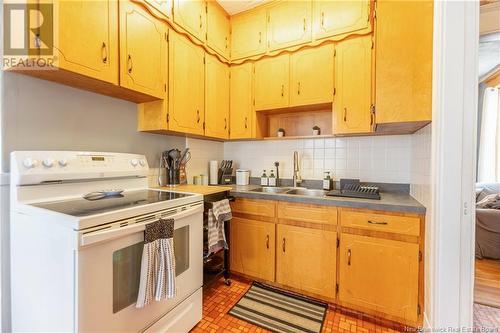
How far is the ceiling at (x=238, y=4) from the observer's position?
2.26 metres

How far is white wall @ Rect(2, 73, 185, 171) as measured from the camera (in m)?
1.24

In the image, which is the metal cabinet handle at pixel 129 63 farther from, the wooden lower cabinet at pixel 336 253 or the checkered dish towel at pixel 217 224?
the wooden lower cabinet at pixel 336 253

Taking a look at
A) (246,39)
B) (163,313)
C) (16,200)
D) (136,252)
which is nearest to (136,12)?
(246,39)

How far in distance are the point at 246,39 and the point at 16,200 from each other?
7.43 ft

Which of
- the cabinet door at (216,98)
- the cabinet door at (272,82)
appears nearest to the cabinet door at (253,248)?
the cabinet door at (216,98)

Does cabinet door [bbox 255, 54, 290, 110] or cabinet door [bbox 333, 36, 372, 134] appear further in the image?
cabinet door [bbox 255, 54, 290, 110]

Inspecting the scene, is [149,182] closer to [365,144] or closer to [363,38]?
[365,144]

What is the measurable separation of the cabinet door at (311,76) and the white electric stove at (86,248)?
1353 millimetres

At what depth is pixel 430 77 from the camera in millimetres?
1389

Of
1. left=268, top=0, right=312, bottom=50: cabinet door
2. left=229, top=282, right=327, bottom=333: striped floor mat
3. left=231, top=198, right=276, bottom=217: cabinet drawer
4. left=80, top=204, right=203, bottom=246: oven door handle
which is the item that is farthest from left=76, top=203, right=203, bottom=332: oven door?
left=268, top=0, right=312, bottom=50: cabinet door

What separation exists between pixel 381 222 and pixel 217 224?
1211mm

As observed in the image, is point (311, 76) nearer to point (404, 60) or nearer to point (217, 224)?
point (404, 60)

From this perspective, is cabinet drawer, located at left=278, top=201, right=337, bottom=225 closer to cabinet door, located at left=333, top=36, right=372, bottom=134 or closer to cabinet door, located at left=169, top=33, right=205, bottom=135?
cabinet door, located at left=333, top=36, right=372, bottom=134

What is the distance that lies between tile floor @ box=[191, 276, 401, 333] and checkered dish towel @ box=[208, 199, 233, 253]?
403mm
